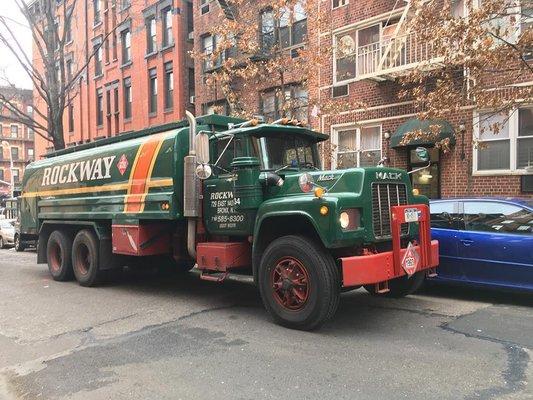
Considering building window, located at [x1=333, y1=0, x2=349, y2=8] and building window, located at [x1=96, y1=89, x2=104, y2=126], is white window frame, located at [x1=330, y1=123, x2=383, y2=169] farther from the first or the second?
building window, located at [x1=96, y1=89, x2=104, y2=126]

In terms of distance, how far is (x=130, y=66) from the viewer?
28859mm

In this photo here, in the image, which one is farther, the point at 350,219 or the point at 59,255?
the point at 59,255

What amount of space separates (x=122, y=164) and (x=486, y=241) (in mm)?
6076

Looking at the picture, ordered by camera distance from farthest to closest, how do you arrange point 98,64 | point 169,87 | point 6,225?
1. point 98,64
2. point 169,87
3. point 6,225

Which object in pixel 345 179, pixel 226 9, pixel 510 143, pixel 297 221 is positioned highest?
pixel 226 9

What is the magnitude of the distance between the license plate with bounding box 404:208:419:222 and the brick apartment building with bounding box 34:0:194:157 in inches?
785

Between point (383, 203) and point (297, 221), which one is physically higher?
point (383, 203)

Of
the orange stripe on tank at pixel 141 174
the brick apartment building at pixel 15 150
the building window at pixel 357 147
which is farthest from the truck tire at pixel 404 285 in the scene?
the brick apartment building at pixel 15 150

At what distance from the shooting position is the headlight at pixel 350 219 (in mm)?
5625

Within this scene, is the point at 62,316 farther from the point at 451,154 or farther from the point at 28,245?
the point at 28,245

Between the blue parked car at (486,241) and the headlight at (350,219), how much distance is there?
2.43m

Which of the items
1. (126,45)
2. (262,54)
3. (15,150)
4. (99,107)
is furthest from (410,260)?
(15,150)

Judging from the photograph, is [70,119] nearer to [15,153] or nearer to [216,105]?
[216,105]

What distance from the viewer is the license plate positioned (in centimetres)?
618
